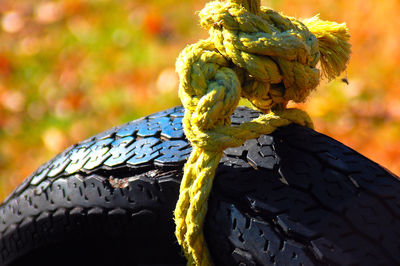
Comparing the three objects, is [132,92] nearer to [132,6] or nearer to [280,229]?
[132,6]

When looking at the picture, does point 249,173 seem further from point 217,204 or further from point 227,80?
point 227,80

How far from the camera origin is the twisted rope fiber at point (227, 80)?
38.5 inches

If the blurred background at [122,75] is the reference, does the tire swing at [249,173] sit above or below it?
below

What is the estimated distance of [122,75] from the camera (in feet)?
11.9

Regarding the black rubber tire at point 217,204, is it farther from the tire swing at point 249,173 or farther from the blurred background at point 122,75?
the blurred background at point 122,75

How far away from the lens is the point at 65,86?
3697mm

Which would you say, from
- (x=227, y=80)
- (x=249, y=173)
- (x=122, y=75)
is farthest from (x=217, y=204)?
(x=122, y=75)

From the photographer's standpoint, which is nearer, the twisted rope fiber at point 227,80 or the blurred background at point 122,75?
the twisted rope fiber at point 227,80

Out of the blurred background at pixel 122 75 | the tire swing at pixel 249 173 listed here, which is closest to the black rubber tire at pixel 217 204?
the tire swing at pixel 249 173

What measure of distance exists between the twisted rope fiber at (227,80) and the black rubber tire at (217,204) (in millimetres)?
→ 47

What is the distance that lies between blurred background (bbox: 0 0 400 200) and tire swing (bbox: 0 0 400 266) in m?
1.69

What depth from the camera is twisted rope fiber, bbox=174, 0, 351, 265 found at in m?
0.98

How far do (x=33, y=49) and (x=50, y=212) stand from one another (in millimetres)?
3120

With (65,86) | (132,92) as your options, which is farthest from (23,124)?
(132,92)
